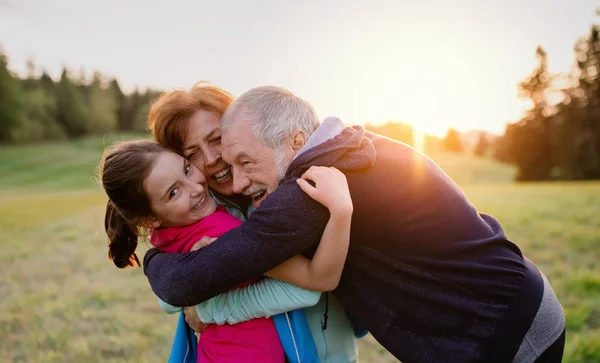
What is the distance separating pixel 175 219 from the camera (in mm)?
2391

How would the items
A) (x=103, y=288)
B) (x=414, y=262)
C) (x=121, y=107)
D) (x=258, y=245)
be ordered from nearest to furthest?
1. (x=258, y=245)
2. (x=414, y=262)
3. (x=103, y=288)
4. (x=121, y=107)

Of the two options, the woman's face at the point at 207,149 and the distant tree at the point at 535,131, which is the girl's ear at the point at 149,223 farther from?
the distant tree at the point at 535,131

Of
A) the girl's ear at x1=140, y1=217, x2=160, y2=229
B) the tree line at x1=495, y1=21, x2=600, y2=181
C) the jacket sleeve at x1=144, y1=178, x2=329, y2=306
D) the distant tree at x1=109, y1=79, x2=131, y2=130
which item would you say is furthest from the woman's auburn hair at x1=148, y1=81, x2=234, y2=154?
the distant tree at x1=109, y1=79, x2=131, y2=130

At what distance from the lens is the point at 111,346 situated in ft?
16.1

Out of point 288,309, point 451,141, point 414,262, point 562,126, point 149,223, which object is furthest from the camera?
point 451,141

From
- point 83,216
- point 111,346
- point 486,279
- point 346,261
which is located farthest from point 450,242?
point 83,216

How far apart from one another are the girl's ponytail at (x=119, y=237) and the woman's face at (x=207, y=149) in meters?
0.51

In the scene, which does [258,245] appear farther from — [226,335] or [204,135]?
[204,135]

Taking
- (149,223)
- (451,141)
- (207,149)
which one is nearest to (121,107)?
(451,141)

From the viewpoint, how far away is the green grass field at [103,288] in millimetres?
4852

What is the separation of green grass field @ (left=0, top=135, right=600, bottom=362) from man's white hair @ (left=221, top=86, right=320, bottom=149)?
0.92m

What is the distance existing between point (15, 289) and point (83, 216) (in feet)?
27.6

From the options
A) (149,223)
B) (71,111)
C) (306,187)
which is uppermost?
(306,187)

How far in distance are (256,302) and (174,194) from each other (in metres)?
0.74
